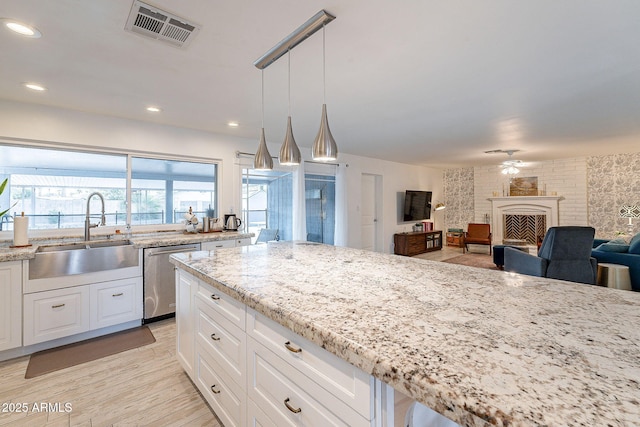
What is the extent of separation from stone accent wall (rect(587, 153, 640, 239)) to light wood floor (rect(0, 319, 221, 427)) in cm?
798

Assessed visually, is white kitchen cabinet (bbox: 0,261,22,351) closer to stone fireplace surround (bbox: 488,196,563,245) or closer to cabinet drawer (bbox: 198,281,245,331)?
cabinet drawer (bbox: 198,281,245,331)

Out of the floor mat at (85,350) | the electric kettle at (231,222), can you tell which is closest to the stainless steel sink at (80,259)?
the floor mat at (85,350)

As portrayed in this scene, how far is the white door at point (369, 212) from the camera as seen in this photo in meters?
6.52

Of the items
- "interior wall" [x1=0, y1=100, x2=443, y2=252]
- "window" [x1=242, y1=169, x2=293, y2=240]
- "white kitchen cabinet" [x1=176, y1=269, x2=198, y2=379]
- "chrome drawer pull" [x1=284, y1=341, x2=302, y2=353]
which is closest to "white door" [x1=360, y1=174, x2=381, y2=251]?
"interior wall" [x1=0, y1=100, x2=443, y2=252]

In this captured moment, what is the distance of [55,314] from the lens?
2551 millimetres

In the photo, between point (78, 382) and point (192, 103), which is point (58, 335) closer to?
point (78, 382)

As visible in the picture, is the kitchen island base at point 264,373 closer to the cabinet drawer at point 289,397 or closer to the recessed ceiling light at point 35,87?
the cabinet drawer at point 289,397

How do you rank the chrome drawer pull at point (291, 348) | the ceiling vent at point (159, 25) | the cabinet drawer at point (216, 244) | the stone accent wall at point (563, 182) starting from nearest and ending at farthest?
the chrome drawer pull at point (291, 348)
the ceiling vent at point (159, 25)
the cabinet drawer at point (216, 244)
the stone accent wall at point (563, 182)

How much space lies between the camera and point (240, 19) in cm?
163

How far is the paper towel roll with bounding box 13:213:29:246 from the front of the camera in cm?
262

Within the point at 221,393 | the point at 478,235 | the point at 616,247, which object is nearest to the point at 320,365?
the point at 221,393

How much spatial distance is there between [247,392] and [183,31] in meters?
2.04

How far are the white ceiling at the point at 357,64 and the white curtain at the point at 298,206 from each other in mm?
1266

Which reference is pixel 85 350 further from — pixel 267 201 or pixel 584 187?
pixel 584 187
